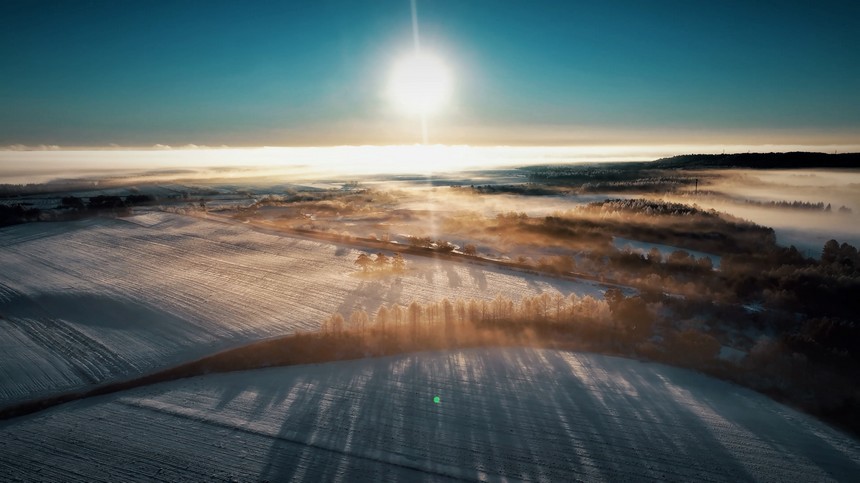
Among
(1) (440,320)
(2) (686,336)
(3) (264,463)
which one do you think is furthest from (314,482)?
(2) (686,336)

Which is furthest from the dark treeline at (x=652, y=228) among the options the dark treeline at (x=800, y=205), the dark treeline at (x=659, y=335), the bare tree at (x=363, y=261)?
the dark treeline at (x=659, y=335)

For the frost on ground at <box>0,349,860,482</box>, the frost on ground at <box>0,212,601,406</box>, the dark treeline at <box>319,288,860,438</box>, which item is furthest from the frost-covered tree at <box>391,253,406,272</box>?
the frost on ground at <box>0,349,860,482</box>

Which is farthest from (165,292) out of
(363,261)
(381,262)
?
(381,262)

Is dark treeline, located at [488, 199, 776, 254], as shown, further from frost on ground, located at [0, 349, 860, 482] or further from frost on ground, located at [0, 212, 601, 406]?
frost on ground, located at [0, 349, 860, 482]

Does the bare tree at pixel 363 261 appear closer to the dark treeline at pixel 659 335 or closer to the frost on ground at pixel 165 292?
the frost on ground at pixel 165 292

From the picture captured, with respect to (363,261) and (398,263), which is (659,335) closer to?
(398,263)
